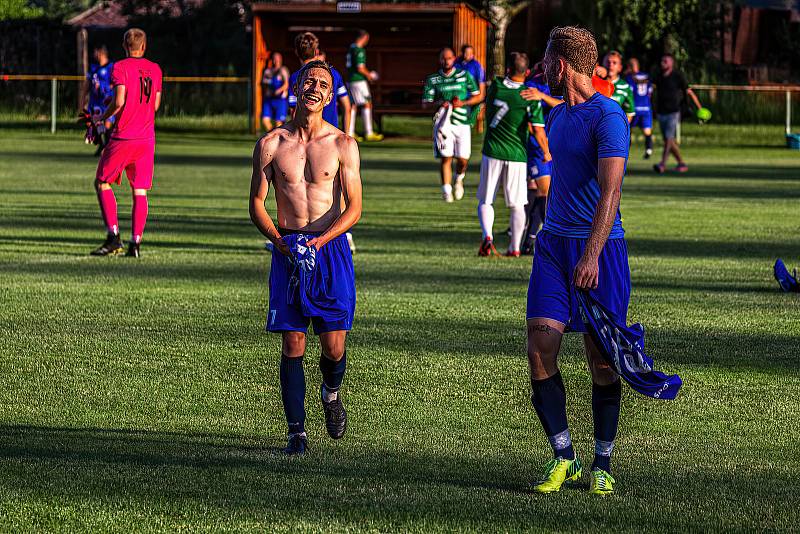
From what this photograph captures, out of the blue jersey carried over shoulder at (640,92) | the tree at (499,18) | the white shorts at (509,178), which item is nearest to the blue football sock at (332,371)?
the white shorts at (509,178)

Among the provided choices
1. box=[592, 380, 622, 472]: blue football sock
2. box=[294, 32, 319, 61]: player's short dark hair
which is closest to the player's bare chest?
box=[592, 380, 622, 472]: blue football sock

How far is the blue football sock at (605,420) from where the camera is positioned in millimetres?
6344

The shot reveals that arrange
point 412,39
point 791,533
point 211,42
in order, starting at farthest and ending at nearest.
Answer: point 211,42
point 412,39
point 791,533

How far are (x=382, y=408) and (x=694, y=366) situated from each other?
2312mm

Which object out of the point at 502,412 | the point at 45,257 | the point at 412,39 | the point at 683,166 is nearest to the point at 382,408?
the point at 502,412

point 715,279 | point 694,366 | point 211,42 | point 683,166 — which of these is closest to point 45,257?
point 715,279

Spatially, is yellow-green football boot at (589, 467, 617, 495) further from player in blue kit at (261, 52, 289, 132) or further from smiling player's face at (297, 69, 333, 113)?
player in blue kit at (261, 52, 289, 132)

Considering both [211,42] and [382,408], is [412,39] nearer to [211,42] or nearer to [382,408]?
[211,42]

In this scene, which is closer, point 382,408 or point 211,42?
point 382,408

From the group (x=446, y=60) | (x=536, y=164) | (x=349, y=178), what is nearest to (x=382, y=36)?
(x=446, y=60)

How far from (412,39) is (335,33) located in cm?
236

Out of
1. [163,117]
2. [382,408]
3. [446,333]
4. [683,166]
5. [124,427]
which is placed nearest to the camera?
[124,427]

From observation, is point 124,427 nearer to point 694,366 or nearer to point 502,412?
point 502,412

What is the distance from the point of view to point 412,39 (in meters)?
44.4
